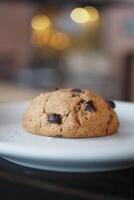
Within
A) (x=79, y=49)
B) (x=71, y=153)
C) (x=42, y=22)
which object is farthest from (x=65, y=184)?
(x=42, y=22)

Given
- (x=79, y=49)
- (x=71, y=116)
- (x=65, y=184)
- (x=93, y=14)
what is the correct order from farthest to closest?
(x=79, y=49)
(x=93, y=14)
(x=71, y=116)
(x=65, y=184)

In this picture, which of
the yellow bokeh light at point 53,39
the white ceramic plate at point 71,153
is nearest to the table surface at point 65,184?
the white ceramic plate at point 71,153

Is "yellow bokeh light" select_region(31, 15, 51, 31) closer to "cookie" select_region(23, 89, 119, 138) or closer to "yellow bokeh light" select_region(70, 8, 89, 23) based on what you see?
"yellow bokeh light" select_region(70, 8, 89, 23)

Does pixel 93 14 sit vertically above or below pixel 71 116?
above

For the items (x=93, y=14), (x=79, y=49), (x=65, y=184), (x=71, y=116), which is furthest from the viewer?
(x=79, y=49)

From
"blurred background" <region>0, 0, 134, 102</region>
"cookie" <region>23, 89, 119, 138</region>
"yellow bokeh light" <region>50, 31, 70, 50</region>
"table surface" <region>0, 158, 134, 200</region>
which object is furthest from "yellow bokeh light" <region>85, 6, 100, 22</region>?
"table surface" <region>0, 158, 134, 200</region>

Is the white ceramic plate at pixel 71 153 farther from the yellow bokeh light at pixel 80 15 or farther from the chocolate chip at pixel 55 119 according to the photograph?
the yellow bokeh light at pixel 80 15

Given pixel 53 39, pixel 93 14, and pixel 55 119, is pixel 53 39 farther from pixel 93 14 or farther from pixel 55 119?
pixel 55 119
